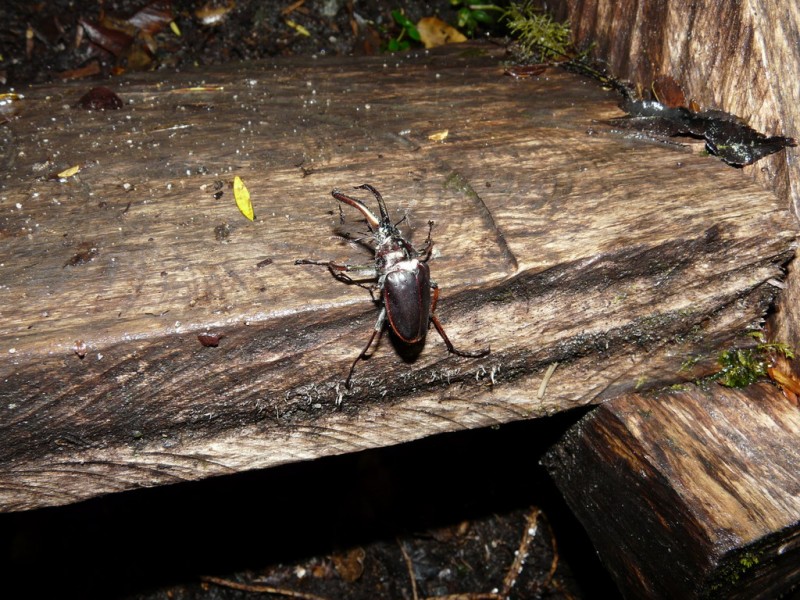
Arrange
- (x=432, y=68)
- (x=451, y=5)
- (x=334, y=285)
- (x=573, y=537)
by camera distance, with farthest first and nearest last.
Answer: (x=451, y=5) → (x=573, y=537) → (x=432, y=68) → (x=334, y=285)

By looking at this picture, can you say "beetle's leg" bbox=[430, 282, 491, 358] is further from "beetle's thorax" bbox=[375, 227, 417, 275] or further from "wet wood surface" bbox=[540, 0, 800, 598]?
"wet wood surface" bbox=[540, 0, 800, 598]

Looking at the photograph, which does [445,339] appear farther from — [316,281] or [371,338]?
[316,281]

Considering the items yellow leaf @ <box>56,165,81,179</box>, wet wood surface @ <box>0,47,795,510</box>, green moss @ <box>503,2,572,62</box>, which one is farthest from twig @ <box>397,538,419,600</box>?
green moss @ <box>503,2,572,62</box>

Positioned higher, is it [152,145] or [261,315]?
[152,145]

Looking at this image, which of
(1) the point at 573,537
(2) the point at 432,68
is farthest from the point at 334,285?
(1) the point at 573,537

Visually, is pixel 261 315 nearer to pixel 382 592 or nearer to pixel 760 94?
pixel 760 94
